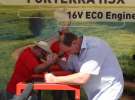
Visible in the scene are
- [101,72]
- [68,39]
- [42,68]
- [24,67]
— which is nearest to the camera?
[101,72]

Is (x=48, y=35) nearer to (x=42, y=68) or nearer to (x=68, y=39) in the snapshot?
(x=42, y=68)

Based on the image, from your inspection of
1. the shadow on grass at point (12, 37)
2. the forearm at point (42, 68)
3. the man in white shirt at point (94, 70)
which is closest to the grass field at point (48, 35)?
the shadow on grass at point (12, 37)

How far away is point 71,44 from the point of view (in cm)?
539

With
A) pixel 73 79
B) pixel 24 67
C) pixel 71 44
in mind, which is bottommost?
pixel 24 67

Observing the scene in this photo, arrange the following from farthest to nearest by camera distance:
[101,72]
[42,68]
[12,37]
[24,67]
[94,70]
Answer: [12,37] → [24,67] → [42,68] → [101,72] → [94,70]

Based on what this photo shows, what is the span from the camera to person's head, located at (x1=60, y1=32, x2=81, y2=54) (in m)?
5.31

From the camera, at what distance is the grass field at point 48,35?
21.0 feet

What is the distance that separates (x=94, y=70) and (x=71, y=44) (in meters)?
0.38

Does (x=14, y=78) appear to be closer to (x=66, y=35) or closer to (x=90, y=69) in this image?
(x=66, y=35)

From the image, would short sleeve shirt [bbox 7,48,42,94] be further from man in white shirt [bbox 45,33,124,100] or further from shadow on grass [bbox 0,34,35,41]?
man in white shirt [bbox 45,33,124,100]

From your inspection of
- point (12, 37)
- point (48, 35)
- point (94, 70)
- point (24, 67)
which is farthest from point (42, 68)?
point (94, 70)

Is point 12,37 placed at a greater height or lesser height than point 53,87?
greater

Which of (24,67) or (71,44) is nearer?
(71,44)

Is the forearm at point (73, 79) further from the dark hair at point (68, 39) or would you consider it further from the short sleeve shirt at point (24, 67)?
the short sleeve shirt at point (24, 67)
